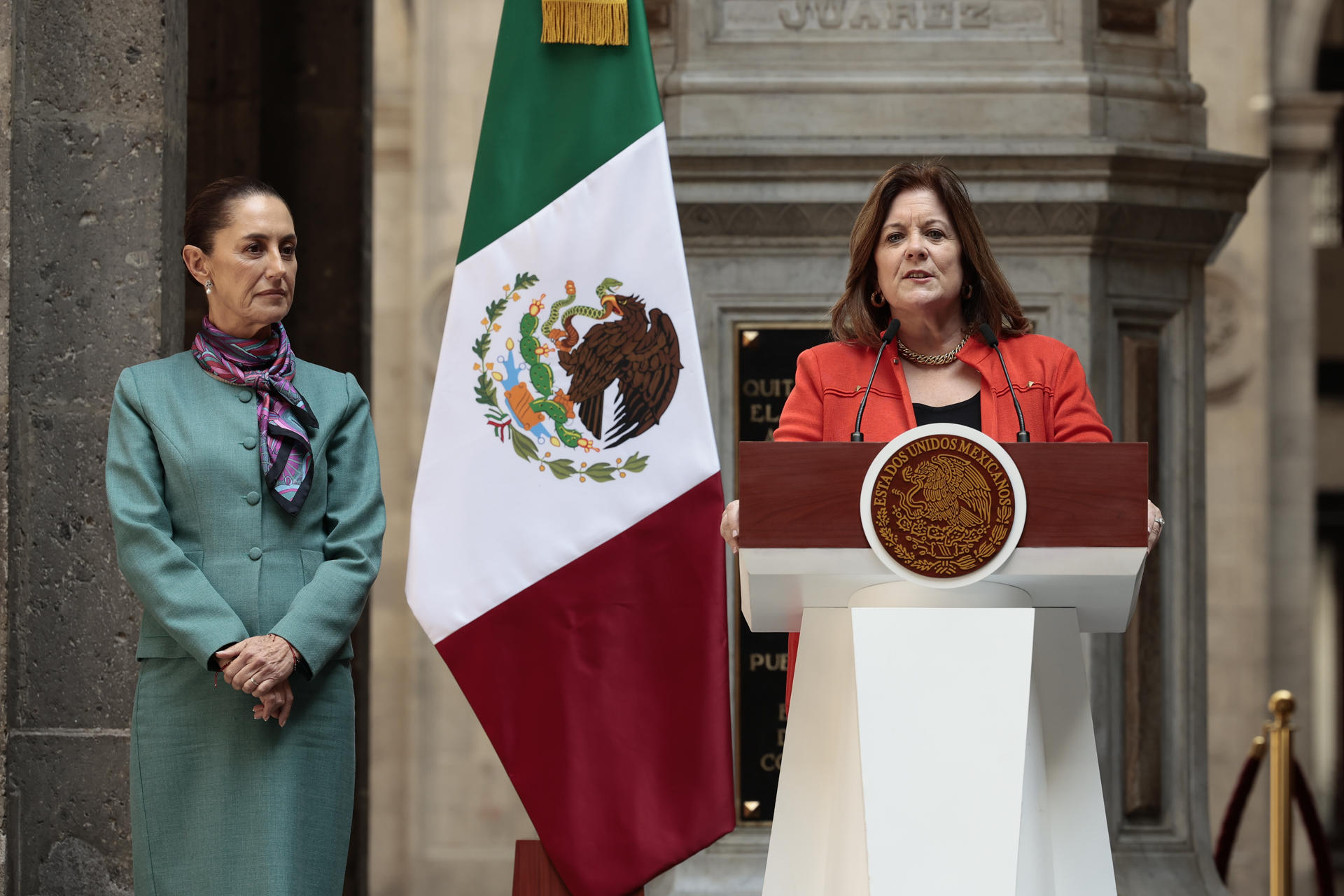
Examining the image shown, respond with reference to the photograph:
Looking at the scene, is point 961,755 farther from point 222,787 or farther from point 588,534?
point 588,534

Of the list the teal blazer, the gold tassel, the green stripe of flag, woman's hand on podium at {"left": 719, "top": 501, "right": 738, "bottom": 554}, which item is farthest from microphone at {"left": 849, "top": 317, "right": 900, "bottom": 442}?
the gold tassel

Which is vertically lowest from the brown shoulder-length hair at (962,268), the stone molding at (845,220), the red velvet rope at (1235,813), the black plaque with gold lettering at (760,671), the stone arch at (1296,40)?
the red velvet rope at (1235,813)

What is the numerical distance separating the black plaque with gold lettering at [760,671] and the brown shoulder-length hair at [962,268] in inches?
87.0

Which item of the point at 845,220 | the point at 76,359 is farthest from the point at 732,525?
the point at 845,220

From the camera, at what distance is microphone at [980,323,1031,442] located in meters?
2.94

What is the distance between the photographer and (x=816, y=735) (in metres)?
2.79

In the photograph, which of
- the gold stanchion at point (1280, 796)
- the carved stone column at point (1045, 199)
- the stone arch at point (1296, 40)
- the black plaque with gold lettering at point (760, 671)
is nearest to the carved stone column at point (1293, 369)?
the stone arch at point (1296, 40)

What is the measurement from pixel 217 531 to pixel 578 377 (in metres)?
1.19

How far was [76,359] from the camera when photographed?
13.4 ft

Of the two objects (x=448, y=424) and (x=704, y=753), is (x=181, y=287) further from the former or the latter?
(x=704, y=753)

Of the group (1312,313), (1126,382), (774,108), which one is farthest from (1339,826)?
(774,108)

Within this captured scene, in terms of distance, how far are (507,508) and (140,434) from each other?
1.07 meters

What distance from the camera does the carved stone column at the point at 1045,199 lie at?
5516 mm

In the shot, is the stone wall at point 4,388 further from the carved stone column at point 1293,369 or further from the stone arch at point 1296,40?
the stone arch at point 1296,40
